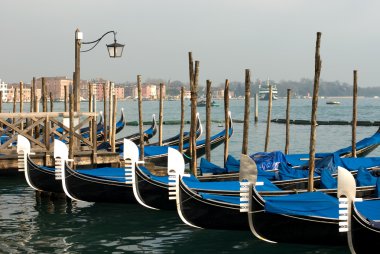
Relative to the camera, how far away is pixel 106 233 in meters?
9.53

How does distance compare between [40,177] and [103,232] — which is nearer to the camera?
[103,232]

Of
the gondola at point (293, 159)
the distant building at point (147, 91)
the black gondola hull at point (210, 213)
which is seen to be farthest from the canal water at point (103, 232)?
the distant building at point (147, 91)

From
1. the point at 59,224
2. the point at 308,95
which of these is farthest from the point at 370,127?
the point at 308,95

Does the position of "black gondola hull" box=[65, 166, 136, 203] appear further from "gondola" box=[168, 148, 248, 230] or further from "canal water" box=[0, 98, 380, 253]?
"gondola" box=[168, 148, 248, 230]

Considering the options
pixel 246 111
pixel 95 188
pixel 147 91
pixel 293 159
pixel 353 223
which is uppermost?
pixel 246 111

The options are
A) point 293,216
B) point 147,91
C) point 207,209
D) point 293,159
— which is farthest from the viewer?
point 147,91

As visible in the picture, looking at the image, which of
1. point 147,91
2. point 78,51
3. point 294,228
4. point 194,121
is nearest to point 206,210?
point 294,228

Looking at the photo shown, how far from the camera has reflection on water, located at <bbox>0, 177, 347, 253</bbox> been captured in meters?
8.63

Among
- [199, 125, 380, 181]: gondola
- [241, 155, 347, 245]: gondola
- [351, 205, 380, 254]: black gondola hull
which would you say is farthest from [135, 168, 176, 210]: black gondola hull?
[351, 205, 380, 254]: black gondola hull

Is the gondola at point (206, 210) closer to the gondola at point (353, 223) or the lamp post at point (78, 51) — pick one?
the gondola at point (353, 223)

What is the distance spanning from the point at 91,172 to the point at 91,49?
8.57 ft

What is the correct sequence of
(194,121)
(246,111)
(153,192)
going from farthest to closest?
1. (246,111)
2. (194,121)
3. (153,192)

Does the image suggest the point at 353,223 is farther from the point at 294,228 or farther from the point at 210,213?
the point at 210,213

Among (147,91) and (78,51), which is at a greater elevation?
(78,51)
